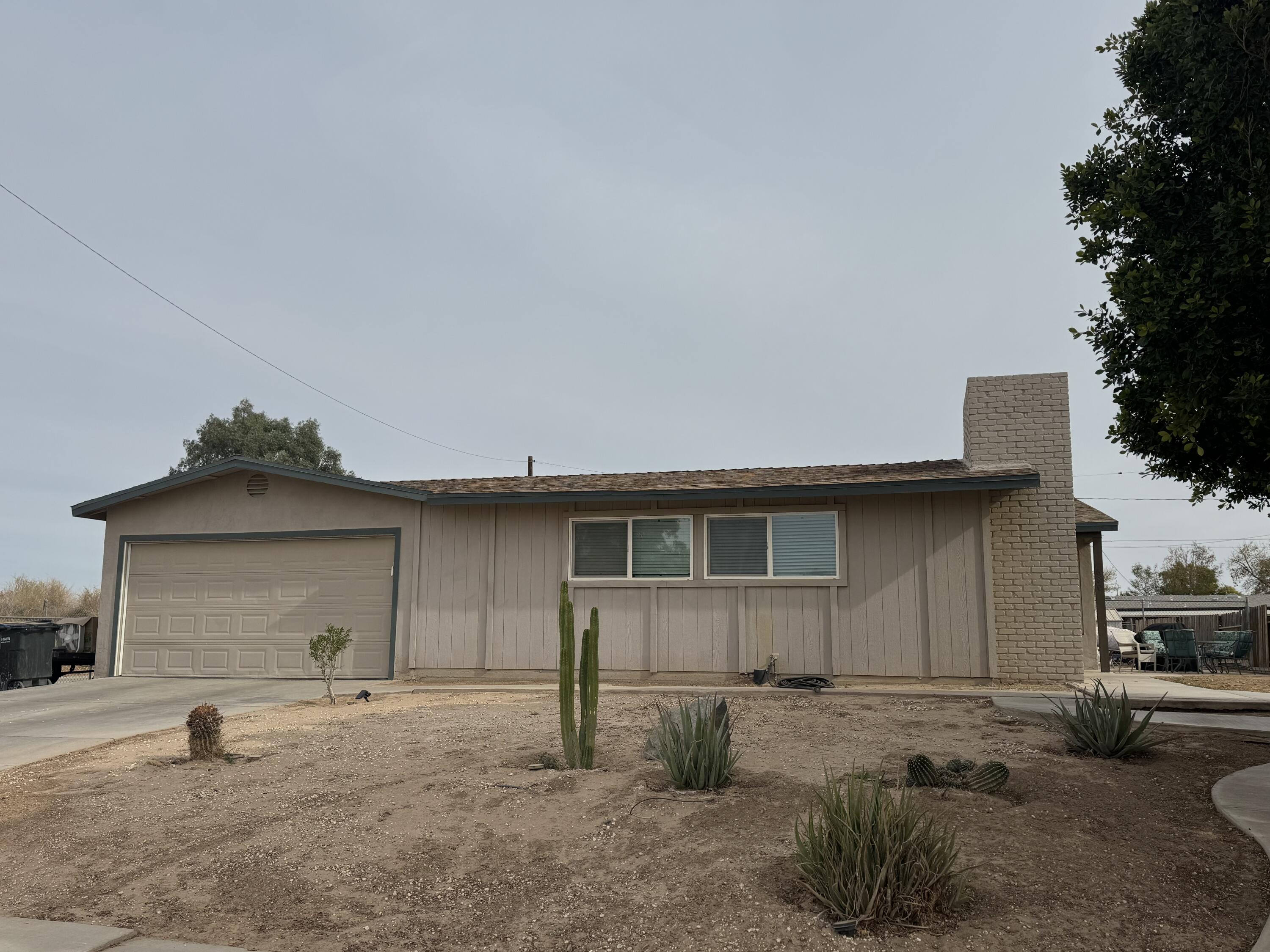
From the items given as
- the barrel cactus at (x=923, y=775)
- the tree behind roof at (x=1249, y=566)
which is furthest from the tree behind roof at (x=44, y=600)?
the tree behind roof at (x=1249, y=566)

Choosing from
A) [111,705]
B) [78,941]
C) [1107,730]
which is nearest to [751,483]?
[1107,730]

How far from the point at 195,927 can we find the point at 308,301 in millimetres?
21042

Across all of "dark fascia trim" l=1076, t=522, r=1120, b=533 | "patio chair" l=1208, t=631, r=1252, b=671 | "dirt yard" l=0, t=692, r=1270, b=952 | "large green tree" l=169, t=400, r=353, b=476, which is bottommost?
"dirt yard" l=0, t=692, r=1270, b=952

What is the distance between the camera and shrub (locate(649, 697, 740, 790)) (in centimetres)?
584

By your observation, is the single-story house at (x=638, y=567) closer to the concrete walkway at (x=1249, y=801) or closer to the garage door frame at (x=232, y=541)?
the garage door frame at (x=232, y=541)

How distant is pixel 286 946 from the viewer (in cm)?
404

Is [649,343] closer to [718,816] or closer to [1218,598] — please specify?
[718,816]

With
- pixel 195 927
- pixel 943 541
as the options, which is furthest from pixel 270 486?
pixel 195 927

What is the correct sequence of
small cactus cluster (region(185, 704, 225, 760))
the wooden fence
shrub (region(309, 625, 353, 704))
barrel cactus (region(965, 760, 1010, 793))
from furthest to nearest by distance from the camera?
the wooden fence → shrub (region(309, 625, 353, 704)) → small cactus cluster (region(185, 704, 225, 760)) → barrel cactus (region(965, 760, 1010, 793))

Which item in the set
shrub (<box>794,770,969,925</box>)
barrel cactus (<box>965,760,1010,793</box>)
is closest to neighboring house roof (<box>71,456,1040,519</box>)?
barrel cactus (<box>965,760,1010,793</box>)

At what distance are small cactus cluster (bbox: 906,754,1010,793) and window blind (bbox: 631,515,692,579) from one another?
7.80 metres

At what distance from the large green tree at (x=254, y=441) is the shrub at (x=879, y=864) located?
38401 mm

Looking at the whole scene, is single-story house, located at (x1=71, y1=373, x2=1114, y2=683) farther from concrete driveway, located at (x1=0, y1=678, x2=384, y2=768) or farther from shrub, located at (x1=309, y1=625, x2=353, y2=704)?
shrub, located at (x1=309, y1=625, x2=353, y2=704)

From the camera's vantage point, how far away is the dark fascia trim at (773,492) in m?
12.0
